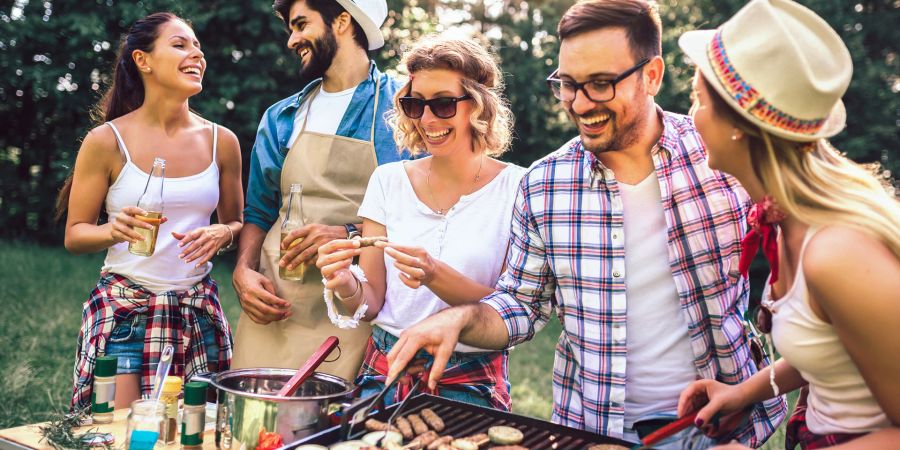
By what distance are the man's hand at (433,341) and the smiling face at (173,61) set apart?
199 cm

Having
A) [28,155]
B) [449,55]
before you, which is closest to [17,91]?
[28,155]

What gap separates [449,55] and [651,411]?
5.29 ft

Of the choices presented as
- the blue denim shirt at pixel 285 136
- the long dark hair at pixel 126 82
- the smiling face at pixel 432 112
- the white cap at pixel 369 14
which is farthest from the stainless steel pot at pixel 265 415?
the white cap at pixel 369 14

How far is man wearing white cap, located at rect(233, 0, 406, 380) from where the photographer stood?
347 cm

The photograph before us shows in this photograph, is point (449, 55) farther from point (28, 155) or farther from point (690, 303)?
point (28, 155)

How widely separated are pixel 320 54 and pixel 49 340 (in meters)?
5.55

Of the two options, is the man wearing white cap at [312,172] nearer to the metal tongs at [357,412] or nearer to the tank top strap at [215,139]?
the tank top strap at [215,139]

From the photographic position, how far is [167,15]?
12.8 feet

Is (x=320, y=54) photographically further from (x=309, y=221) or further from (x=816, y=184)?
(x=816, y=184)

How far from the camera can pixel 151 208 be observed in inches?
132

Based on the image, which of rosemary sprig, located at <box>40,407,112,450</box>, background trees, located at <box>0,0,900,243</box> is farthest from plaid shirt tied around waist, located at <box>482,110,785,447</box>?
background trees, located at <box>0,0,900,243</box>

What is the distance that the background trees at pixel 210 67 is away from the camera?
1291cm

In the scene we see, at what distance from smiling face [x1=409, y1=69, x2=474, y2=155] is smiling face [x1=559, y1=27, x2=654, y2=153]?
60 centimetres

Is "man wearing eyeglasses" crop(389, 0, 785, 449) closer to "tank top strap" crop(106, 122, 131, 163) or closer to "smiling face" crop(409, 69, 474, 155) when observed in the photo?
"smiling face" crop(409, 69, 474, 155)
